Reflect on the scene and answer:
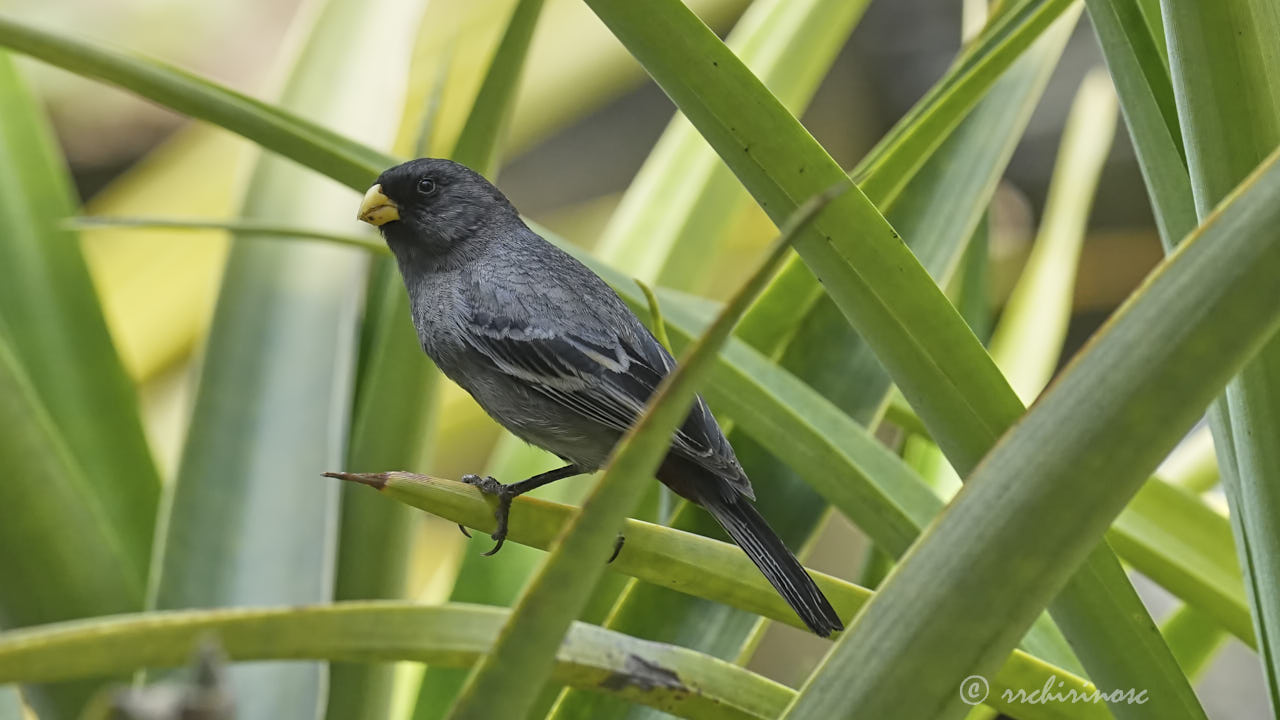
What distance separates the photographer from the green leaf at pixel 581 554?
340mm

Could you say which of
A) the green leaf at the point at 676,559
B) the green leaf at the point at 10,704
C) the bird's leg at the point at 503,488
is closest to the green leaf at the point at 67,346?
the green leaf at the point at 10,704

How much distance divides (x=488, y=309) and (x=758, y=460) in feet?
0.81

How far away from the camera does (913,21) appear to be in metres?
3.04

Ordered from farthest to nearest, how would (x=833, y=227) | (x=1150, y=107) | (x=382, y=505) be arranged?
1. (x=382, y=505)
2. (x=1150, y=107)
3. (x=833, y=227)

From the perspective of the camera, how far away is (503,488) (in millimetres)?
625

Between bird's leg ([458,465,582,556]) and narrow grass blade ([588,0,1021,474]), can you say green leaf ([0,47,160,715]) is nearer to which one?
bird's leg ([458,465,582,556])

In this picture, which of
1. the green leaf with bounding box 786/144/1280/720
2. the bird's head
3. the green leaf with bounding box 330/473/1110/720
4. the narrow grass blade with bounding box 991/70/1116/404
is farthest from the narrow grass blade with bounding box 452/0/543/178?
the narrow grass blade with bounding box 991/70/1116/404

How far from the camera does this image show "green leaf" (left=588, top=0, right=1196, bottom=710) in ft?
1.58

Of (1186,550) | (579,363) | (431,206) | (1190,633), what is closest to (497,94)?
(431,206)

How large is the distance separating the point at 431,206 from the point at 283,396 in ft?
0.99

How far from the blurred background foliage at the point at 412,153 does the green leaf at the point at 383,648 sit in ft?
0.53

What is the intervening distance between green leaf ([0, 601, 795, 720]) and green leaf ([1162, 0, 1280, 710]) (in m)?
0.27

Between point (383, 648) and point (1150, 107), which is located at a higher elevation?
point (1150, 107)
